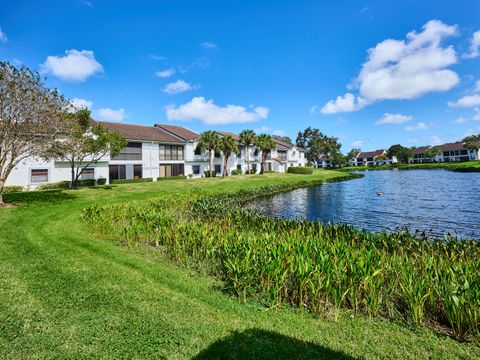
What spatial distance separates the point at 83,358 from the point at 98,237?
888 cm

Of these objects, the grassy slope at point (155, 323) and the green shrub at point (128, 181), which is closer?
the grassy slope at point (155, 323)

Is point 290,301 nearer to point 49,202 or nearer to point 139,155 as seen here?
point 49,202

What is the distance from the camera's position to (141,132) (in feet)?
151

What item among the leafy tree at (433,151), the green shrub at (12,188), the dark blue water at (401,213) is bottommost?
the dark blue water at (401,213)

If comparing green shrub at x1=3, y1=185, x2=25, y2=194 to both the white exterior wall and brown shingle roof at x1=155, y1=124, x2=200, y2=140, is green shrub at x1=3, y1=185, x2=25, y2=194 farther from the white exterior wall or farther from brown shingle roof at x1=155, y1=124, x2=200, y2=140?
brown shingle roof at x1=155, y1=124, x2=200, y2=140

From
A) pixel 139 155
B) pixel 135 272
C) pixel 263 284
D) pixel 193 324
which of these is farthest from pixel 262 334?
pixel 139 155

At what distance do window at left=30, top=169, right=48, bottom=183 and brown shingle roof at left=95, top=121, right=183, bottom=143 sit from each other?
1116 centimetres

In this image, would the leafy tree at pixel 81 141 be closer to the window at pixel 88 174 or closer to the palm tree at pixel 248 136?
the window at pixel 88 174

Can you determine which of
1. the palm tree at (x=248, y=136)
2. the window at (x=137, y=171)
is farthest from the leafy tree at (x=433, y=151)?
the window at (x=137, y=171)

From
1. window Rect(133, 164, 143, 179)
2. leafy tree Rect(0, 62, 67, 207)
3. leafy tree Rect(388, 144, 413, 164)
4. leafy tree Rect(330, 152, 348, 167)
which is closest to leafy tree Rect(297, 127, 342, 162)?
leafy tree Rect(330, 152, 348, 167)

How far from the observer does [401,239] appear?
10.7 m

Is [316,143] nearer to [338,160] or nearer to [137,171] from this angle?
[338,160]

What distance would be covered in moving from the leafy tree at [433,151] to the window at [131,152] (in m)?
125

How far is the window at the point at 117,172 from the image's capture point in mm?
39406
